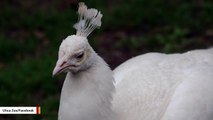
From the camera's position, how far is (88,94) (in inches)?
150

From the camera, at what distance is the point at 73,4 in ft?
24.0

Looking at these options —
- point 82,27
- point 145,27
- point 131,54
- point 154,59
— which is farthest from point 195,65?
point 145,27

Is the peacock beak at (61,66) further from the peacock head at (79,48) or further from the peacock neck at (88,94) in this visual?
the peacock neck at (88,94)

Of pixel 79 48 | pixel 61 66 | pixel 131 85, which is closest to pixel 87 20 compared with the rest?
pixel 79 48

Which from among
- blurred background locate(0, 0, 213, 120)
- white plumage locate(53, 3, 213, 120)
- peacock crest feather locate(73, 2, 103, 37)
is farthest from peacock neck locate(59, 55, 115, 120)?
blurred background locate(0, 0, 213, 120)

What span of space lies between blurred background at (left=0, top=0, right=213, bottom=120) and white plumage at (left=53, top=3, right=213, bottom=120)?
68.4 inches

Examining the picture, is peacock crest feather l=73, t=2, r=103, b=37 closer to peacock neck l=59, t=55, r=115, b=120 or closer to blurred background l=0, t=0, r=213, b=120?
peacock neck l=59, t=55, r=115, b=120

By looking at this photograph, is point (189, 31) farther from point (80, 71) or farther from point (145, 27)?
point (80, 71)

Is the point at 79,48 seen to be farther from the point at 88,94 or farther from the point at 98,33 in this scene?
the point at 98,33

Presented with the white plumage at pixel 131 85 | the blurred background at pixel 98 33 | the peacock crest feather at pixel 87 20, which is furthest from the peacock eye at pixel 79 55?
the blurred background at pixel 98 33

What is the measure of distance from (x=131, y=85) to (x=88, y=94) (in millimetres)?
730

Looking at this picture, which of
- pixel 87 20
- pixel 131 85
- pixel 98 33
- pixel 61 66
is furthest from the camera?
pixel 98 33

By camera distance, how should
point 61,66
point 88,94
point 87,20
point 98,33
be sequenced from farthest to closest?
point 98,33 → point 87,20 → point 88,94 → point 61,66

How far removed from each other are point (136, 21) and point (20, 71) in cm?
173
